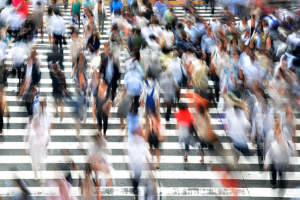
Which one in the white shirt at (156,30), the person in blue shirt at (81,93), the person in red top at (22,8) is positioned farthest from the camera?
the person in red top at (22,8)

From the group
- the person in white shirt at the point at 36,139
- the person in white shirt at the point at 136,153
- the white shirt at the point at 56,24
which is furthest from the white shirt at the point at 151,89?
the white shirt at the point at 56,24

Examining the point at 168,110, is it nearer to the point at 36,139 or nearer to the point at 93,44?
the point at 93,44

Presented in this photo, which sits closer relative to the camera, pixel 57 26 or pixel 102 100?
pixel 102 100

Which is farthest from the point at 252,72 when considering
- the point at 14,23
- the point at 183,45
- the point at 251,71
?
the point at 14,23

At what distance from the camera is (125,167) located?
1019 centimetres

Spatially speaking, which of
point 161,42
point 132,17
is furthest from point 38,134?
point 132,17

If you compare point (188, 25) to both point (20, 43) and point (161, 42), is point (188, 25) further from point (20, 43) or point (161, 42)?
point (20, 43)

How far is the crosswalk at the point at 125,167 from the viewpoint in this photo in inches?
365

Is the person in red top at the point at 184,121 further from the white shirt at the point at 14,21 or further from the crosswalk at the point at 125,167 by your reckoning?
the white shirt at the point at 14,21

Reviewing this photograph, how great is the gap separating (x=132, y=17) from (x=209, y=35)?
3448 mm

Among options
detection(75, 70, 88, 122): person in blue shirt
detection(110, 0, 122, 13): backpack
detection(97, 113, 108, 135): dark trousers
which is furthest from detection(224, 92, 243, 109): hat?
detection(110, 0, 122, 13): backpack

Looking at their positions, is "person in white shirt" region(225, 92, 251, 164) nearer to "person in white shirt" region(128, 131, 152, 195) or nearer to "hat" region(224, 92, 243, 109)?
"hat" region(224, 92, 243, 109)

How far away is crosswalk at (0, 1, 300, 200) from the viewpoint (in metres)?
9.28

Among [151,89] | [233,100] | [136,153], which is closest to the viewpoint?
[136,153]
